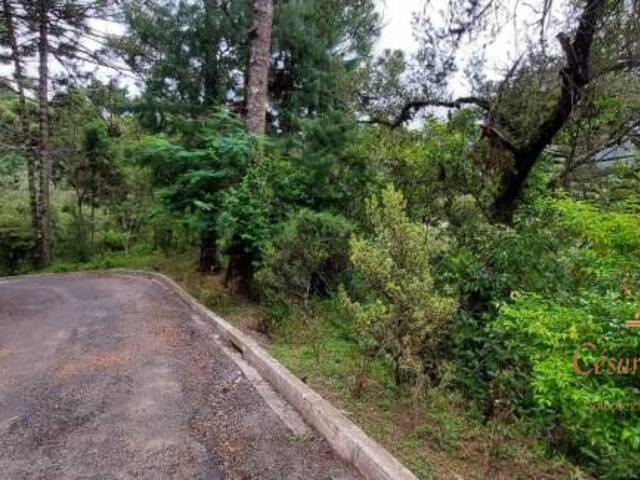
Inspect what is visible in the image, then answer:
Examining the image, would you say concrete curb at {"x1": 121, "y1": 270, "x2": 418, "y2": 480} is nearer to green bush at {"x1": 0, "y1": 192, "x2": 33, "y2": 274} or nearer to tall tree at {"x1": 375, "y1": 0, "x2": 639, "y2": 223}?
tall tree at {"x1": 375, "y1": 0, "x2": 639, "y2": 223}

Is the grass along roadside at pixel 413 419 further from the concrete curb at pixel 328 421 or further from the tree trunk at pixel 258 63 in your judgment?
the tree trunk at pixel 258 63

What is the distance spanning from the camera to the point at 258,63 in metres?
7.82

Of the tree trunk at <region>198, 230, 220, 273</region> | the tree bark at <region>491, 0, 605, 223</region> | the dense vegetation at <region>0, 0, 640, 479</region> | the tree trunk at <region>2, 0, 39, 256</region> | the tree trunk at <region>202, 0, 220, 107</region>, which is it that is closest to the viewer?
the dense vegetation at <region>0, 0, 640, 479</region>

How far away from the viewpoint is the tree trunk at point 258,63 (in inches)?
304

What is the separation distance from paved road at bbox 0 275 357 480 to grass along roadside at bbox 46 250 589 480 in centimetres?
44

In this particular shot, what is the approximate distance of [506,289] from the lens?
433 cm

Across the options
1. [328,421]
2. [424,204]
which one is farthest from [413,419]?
[424,204]

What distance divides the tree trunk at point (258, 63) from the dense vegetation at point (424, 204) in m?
0.04

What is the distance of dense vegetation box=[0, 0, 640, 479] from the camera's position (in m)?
3.04

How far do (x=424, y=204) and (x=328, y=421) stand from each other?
13.8ft

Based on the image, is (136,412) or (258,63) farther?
(258,63)

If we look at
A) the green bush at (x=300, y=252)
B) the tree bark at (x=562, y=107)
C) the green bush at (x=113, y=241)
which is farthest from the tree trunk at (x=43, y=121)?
the tree bark at (x=562, y=107)

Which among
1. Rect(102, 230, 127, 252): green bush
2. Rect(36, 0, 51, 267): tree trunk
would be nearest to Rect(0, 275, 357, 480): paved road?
Rect(36, 0, 51, 267): tree trunk

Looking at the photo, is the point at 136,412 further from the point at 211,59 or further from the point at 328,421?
the point at 211,59
